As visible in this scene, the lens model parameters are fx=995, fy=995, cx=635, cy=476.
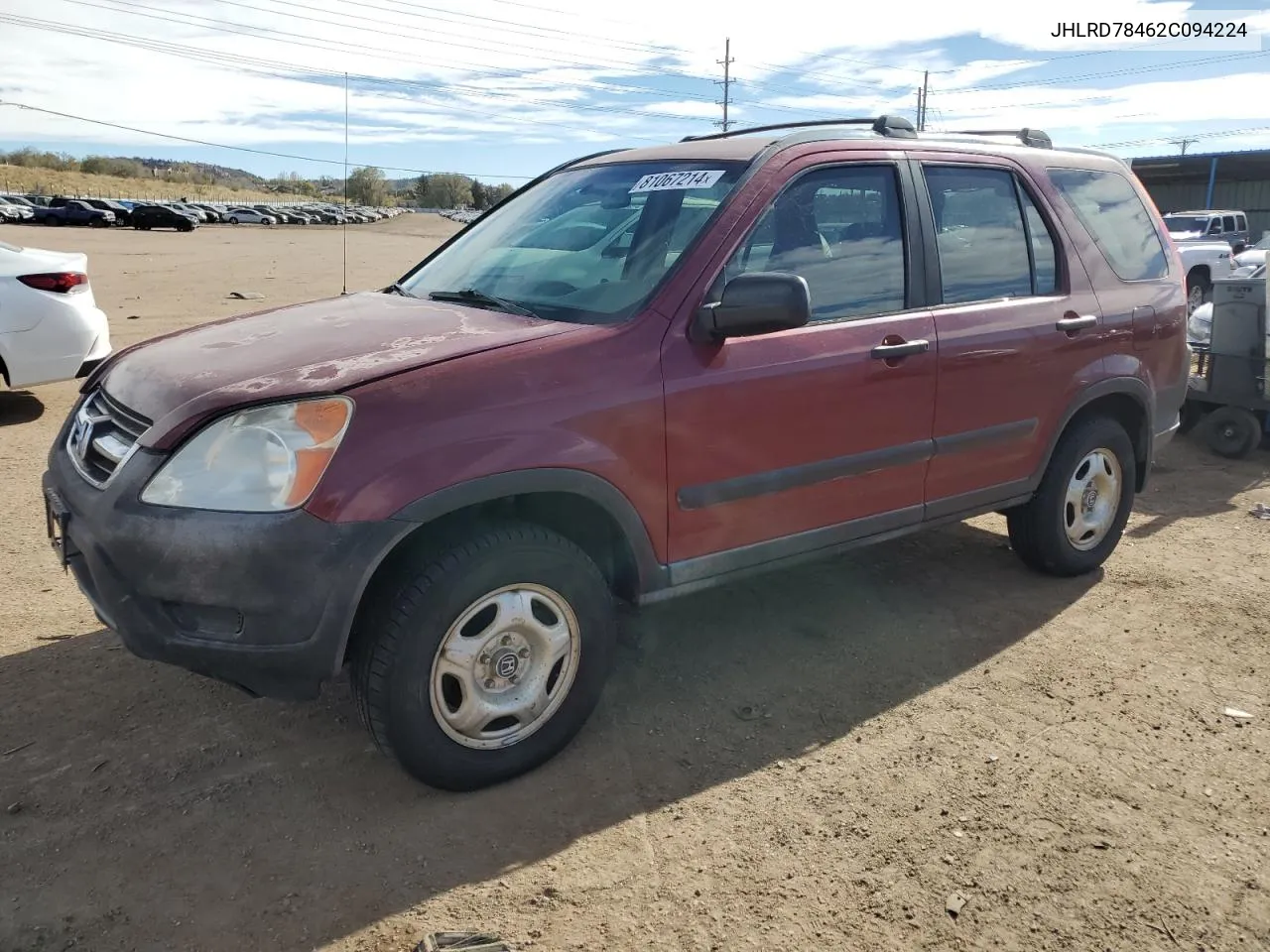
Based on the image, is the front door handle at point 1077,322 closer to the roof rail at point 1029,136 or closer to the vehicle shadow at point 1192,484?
the roof rail at point 1029,136

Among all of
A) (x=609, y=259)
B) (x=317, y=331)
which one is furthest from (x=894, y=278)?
(x=317, y=331)

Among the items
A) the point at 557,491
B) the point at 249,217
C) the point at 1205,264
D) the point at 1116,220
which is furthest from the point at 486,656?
the point at 249,217

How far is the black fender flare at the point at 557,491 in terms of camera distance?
2.70 m

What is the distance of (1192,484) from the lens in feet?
22.5

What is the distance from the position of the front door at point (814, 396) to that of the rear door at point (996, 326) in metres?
0.14

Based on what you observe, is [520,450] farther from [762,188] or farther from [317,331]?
[762,188]

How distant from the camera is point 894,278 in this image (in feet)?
12.5

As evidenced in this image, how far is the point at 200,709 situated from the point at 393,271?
24566 mm

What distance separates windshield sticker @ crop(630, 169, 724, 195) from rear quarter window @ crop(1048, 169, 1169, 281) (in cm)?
190

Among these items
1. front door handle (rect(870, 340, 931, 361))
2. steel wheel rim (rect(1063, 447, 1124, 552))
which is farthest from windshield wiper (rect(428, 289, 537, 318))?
steel wheel rim (rect(1063, 447, 1124, 552))

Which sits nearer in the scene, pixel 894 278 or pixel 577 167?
pixel 894 278

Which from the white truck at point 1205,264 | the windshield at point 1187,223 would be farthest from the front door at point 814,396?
the windshield at point 1187,223

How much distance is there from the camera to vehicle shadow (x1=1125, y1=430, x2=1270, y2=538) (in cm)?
610

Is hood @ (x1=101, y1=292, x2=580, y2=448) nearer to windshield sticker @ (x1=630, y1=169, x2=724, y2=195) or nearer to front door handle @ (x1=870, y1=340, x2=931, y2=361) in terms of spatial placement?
windshield sticker @ (x1=630, y1=169, x2=724, y2=195)
